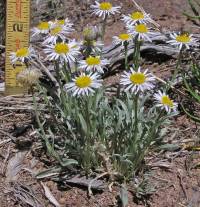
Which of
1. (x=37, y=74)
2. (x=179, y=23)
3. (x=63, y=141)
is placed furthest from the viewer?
(x=179, y=23)

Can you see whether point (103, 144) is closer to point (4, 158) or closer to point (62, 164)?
point (62, 164)

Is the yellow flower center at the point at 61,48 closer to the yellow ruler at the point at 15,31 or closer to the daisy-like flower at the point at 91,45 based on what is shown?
the daisy-like flower at the point at 91,45

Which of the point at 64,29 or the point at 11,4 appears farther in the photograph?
the point at 11,4

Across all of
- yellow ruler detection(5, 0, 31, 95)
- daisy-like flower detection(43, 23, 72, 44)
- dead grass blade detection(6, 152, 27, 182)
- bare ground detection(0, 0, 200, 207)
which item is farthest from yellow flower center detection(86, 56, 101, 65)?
yellow ruler detection(5, 0, 31, 95)

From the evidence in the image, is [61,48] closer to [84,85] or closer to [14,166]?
[84,85]

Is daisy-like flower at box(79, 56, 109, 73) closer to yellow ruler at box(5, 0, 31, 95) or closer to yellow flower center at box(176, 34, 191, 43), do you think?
yellow flower center at box(176, 34, 191, 43)

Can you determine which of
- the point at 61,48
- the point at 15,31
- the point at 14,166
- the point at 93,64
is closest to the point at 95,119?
the point at 93,64

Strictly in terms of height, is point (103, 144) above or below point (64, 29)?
below

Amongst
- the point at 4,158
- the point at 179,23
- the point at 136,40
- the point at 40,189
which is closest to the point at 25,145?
the point at 4,158
